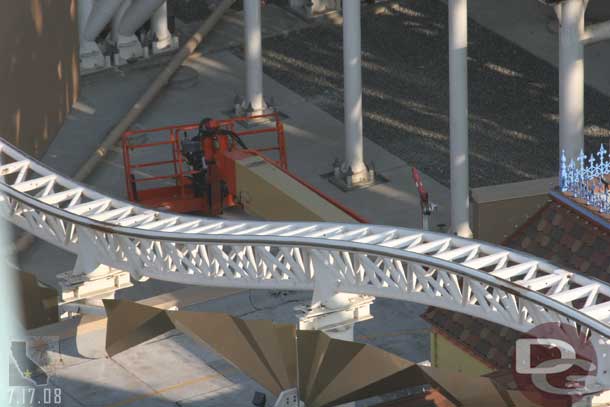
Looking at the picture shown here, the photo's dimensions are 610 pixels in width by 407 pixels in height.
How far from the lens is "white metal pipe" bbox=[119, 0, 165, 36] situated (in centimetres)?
6128

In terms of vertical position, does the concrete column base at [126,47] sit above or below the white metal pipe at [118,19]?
below

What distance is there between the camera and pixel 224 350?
42844 mm

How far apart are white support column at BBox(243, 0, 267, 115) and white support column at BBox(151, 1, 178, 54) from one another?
4974mm

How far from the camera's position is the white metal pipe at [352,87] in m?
53.0

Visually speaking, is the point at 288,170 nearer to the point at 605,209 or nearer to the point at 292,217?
the point at 292,217

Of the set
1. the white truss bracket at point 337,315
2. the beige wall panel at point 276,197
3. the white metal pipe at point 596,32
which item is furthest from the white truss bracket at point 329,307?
the white metal pipe at point 596,32

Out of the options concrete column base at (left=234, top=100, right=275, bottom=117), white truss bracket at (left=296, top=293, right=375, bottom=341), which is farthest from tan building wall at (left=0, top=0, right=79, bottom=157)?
white truss bracket at (left=296, top=293, right=375, bottom=341)

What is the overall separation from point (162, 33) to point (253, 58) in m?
5.95

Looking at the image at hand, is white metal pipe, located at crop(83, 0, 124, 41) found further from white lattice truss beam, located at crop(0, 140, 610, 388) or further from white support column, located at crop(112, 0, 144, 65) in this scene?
white lattice truss beam, located at crop(0, 140, 610, 388)

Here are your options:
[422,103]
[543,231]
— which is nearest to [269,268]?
[543,231]

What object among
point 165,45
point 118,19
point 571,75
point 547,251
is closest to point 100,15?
point 118,19

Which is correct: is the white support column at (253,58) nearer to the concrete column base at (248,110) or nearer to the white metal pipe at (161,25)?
the concrete column base at (248,110)

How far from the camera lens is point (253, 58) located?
57844 millimetres

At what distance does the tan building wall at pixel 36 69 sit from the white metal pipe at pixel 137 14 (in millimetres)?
1589
